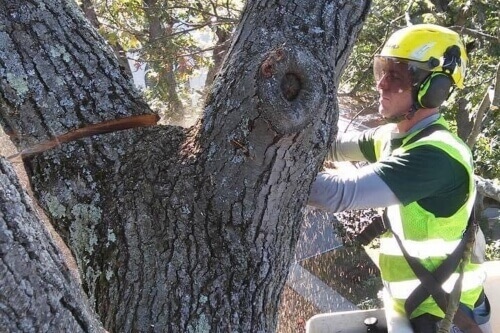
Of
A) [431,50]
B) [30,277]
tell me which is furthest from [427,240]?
[30,277]

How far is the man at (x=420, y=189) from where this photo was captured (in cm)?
216

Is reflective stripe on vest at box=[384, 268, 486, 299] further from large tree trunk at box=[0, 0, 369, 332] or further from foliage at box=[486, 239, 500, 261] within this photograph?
foliage at box=[486, 239, 500, 261]

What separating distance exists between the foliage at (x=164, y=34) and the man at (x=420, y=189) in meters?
4.75

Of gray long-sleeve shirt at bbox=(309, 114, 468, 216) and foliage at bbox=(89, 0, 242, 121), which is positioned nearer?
gray long-sleeve shirt at bbox=(309, 114, 468, 216)

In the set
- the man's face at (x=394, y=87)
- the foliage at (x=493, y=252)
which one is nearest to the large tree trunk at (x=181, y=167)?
the man's face at (x=394, y=87)

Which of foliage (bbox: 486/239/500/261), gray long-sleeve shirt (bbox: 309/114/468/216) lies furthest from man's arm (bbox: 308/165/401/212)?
foliage (bbox: 486/239/500/261)

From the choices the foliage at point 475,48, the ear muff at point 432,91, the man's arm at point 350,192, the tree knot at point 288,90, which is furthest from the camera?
the foliage at point 475,48

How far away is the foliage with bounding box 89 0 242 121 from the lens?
8705 millimetres

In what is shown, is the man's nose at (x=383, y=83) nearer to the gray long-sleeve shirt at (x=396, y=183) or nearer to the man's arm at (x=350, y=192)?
the gray long-sleeve shirt at (x=396, y=183)

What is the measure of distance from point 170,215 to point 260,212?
26 cm

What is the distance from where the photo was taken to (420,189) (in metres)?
2.19

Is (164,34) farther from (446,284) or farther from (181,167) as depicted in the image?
(181,167)

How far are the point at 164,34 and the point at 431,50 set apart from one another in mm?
7752

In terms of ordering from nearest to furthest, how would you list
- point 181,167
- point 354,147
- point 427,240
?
point 181,167, point 427,240, point 354,147
